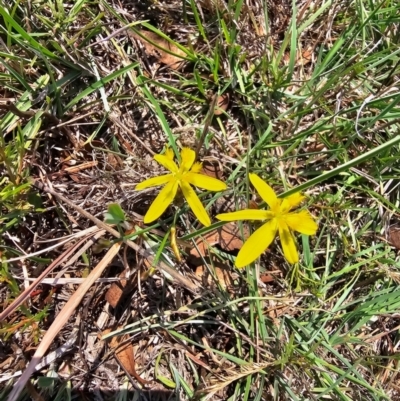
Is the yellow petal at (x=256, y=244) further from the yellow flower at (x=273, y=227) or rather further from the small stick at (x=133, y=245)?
the small stick at (x=133, y=245)

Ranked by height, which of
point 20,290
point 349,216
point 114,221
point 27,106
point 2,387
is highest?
point 27,106

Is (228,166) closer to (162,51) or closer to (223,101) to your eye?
(223,101)

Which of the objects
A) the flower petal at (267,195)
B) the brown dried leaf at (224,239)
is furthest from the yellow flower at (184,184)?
the brown dried leaf at (224,239)

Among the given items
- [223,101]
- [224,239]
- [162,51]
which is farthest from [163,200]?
[162,51]

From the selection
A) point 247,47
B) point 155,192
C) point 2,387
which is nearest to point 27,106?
point 155,192

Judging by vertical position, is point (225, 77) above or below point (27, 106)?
below

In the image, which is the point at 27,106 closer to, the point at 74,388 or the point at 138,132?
the point at 138,132
